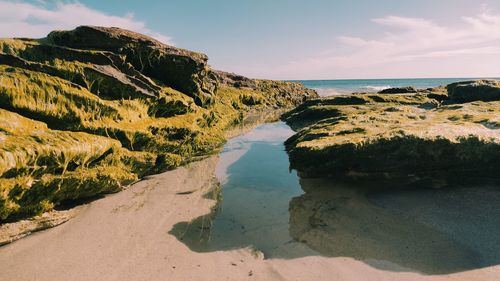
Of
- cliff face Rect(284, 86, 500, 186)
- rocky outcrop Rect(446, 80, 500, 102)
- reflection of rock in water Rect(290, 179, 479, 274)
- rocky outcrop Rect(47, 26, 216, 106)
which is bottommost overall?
reflection of rock in water Rect(290, 179, 479, 274)

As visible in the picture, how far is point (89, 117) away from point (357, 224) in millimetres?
8381

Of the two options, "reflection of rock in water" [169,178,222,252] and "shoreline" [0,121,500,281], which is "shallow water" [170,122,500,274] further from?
"shoreline" [0,121,500,281]

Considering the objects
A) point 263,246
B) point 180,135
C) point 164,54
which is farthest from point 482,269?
point 164,54

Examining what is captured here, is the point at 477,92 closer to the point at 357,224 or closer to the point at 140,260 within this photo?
the point at 357,224

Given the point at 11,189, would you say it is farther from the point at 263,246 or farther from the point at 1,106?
the point at 263,246

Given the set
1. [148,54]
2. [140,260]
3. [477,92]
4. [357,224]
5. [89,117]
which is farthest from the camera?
[477,92]

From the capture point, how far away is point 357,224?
7.31 meters

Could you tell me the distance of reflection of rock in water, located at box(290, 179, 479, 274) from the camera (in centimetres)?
Answer: 589

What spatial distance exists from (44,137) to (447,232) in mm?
9600

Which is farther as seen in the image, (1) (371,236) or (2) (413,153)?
(2) (413,153)

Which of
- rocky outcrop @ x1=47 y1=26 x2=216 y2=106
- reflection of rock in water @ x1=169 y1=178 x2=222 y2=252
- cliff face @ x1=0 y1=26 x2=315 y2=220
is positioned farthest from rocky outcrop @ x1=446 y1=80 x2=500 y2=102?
reflection of rock in water @ x1=169 y1=178 x2=222 y2=252

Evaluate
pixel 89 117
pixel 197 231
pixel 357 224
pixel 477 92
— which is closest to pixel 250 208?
pixel 197 231

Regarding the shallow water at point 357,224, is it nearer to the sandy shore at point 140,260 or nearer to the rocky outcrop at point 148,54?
the sandy shore at point 140,260

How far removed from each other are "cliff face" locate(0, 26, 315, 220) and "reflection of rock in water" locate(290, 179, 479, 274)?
5.61m
